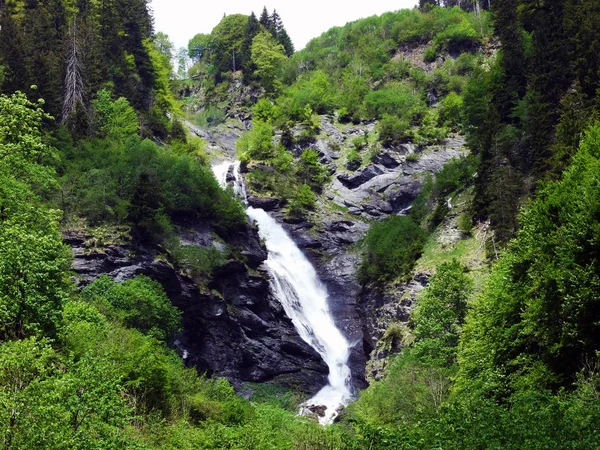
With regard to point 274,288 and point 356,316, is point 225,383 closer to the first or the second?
point 274,288

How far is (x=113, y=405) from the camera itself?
1714cm

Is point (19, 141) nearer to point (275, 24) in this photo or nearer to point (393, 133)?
point (393, 133)

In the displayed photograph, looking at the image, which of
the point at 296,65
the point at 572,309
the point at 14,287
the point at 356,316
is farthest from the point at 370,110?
the point at 14,287

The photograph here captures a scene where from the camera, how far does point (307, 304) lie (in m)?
72.2

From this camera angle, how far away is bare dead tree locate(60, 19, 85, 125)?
6406 centimetres

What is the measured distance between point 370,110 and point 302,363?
184ft

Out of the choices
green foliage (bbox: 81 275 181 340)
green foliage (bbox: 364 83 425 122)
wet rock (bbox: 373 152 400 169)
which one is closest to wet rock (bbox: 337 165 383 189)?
wet rock (bbox: 373 152 400 169)

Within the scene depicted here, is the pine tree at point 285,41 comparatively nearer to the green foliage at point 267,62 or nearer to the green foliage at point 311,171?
the green foliage at point 267,62

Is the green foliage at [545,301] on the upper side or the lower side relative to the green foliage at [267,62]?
lower

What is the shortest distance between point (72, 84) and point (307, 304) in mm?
36534

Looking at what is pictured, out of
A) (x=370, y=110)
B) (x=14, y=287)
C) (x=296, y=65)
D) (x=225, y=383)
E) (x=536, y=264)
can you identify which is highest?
(x=296, y=65)

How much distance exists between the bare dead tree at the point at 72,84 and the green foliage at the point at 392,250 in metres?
36.7

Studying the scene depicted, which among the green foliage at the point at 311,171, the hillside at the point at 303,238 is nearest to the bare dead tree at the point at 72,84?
the hillside at the point at 303,238

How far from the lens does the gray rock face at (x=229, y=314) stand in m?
53.0
